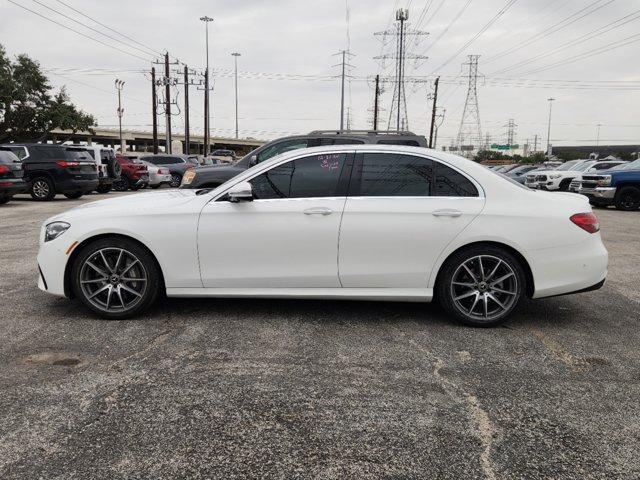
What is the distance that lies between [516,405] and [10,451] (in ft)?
9.02

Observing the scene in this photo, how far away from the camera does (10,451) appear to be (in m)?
2.68

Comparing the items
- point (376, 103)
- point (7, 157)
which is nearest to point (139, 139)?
point (376, 103)

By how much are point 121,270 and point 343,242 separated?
196 centimetres

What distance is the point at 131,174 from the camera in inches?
902

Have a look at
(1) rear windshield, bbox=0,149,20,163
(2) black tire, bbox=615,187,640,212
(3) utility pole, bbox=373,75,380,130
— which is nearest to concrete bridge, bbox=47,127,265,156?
(3) utility pole, bbox=373,75,380,130

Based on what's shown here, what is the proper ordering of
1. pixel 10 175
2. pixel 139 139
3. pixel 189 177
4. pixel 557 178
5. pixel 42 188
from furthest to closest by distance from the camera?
pixel 139 139 < pixel 557 178 < pixel 42 188 < pixel 10 175 < pixel 189 177

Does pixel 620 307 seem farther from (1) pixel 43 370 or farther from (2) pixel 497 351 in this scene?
(1) pixel 43 370

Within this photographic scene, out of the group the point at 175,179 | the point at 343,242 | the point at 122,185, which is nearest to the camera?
the point at 343,242

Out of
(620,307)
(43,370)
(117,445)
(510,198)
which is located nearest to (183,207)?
(43,370)

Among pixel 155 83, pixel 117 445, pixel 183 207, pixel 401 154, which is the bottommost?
pixel 117 445

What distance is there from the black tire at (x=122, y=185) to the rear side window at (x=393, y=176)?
19707 mm

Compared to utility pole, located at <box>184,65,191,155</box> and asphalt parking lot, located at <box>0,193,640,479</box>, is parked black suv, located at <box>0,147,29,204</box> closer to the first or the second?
asphalt parking lot, located at <box>0,193,640,479</box>

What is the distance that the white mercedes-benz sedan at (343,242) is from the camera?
4.61 meters

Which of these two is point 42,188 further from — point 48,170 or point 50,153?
point 50,153
